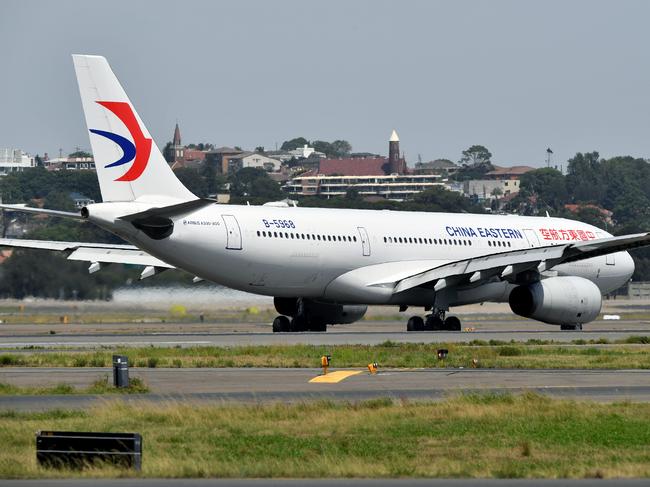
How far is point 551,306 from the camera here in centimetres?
5191

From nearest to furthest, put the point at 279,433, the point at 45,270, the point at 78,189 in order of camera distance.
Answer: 1. the point at 279,433
2. the point at 45,270
3. the point at 78,189

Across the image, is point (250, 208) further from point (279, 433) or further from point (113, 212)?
point (279, 433)

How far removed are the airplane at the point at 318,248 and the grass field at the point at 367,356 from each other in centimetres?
655

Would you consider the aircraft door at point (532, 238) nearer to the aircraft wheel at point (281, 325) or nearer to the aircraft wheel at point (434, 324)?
the aircraft wheel at point (434, 324)

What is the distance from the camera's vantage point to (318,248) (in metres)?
51.2

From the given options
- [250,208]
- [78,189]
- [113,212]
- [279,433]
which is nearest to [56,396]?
[279,433]

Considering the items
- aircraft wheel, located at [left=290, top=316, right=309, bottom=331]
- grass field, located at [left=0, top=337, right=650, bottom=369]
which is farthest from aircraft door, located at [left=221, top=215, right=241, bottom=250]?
grass field, located at [left=0, top=337, right=650, bottom=369]

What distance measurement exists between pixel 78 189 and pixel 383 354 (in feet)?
380

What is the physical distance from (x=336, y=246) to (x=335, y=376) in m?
19.7

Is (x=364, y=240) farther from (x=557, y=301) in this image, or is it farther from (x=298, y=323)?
(x=557, y=301)

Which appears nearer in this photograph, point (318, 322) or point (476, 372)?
point (476, 372)

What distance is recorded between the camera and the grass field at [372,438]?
61.2 ft

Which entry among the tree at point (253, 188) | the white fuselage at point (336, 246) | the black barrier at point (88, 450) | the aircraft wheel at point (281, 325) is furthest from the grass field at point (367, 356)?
the tree at point (253, 188)

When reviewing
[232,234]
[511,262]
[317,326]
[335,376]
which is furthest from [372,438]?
[317,326]
